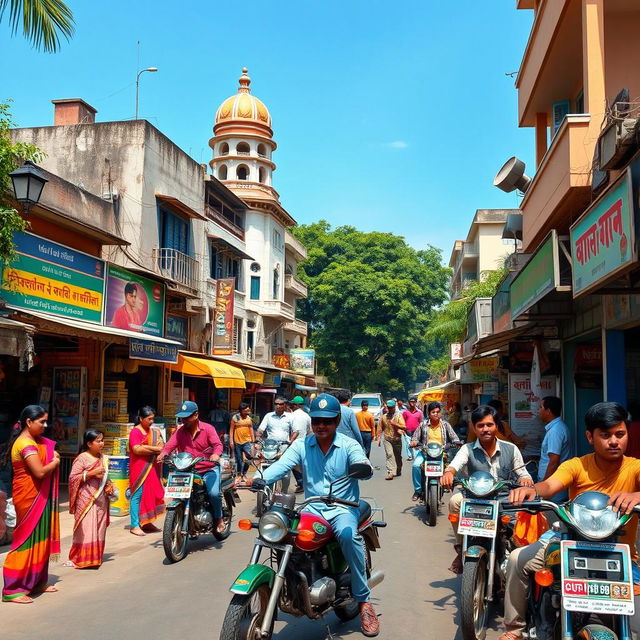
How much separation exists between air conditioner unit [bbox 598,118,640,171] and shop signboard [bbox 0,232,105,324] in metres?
8.82

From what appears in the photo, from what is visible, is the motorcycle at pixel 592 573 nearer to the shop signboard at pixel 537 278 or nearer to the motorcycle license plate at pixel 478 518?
the motorcycle license plate at pixel 478 518

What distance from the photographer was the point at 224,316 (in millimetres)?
21938

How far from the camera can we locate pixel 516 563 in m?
4.24

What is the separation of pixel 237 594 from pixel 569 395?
9912mm

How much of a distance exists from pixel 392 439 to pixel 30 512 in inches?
421

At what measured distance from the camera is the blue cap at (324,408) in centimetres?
473

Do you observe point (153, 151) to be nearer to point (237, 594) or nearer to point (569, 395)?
point (569, 395)

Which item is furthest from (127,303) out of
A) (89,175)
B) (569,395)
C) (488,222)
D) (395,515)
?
(488,222)

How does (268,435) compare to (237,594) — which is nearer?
(237,594)

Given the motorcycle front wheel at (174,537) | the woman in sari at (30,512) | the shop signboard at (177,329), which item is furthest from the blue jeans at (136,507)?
the shop signboard at (177,329)

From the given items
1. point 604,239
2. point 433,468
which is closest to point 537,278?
point 604,239

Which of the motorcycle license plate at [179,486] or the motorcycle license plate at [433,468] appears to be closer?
the motorcycle license plate at [179,486]

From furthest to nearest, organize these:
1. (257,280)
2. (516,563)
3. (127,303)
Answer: (257,280), (127,303), (516,563)

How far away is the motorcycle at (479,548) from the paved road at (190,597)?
15.5 inches
